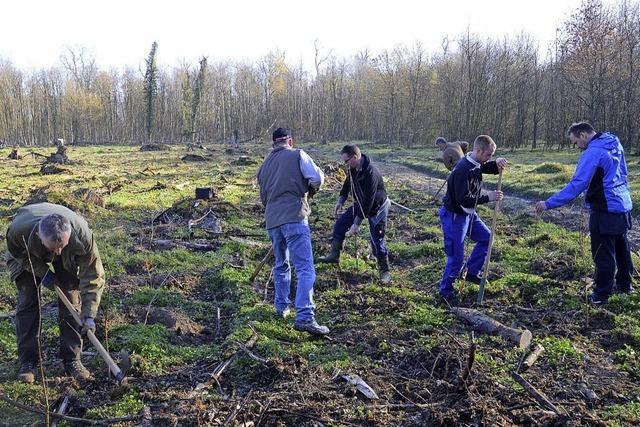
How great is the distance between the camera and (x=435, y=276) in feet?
26.2

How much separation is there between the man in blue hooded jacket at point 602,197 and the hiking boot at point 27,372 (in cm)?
564

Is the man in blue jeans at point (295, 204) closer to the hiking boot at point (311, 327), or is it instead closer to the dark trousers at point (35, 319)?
the hiking boot at point (311, 327)

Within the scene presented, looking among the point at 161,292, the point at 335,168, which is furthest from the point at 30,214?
the point at 335,168

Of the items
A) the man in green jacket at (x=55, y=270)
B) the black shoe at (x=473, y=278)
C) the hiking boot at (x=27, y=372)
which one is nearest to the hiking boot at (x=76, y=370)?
the man in green jacket at (x=55, y=270)

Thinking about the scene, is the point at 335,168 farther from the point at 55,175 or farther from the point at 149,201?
the point at 55,175

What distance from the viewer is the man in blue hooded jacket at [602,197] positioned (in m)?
6.23

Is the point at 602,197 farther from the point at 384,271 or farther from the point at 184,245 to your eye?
the point at 184,245

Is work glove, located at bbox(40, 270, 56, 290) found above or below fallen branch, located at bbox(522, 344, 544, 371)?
above

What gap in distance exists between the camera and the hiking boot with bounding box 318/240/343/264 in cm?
852

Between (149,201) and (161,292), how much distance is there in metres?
9.17

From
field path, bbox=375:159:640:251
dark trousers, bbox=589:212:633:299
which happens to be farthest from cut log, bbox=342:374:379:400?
dark trousers, bbox=589:212:633:299

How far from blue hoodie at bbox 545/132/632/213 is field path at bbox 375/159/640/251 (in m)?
0.29

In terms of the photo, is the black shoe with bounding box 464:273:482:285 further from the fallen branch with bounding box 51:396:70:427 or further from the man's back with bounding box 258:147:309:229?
the fallen branch with bounding box 51:396:70:427

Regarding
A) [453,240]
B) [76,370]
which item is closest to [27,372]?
[76,370]
